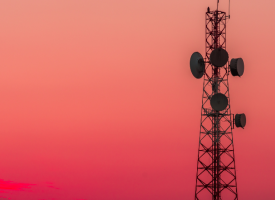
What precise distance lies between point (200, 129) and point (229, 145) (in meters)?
4.31

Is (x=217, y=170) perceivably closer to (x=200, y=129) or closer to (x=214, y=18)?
(x=200, y=129)

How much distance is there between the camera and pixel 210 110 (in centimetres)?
6069

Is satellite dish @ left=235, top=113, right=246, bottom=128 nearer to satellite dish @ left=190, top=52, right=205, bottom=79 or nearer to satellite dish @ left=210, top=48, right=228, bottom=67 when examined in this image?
satellite dish @ left=210, top=48, right=228, bottom=67

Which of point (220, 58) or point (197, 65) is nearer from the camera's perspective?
point (220, 58)

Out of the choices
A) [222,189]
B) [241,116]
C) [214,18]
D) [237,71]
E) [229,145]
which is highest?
[214,18]

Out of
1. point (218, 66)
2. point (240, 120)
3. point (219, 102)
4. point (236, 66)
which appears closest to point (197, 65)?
point (218, 66)

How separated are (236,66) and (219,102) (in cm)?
529

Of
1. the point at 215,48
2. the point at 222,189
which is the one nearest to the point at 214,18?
the point at 215,48

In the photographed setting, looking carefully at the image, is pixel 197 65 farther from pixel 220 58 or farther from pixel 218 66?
pixel 220 58

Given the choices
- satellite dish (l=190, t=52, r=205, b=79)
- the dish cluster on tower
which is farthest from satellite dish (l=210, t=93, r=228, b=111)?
satellite dish (l=190, t=52, r=205, b=79)

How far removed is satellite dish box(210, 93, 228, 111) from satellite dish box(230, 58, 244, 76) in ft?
12.1

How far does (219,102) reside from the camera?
5869cm

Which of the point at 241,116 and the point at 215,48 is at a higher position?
the point at 215,48

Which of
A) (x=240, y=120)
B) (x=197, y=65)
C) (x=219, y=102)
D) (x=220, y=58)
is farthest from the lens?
(x=197, y=65)
